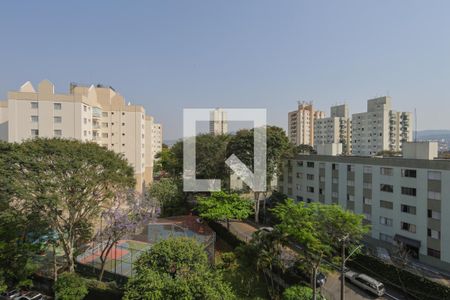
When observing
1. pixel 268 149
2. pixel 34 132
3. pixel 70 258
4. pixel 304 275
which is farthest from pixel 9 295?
pixel 268 149

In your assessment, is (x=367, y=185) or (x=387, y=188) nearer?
(x=387, y=188)

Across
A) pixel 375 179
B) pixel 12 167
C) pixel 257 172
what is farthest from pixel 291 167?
pixel 12 167

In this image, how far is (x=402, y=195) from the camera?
20.7 meters

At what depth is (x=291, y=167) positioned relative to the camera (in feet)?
105

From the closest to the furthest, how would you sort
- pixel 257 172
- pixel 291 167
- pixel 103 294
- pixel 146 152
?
pixel 103 294 → pixel 257 172 → pixel 291 167 → pixel 146 152

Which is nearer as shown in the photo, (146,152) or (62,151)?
(62,151)

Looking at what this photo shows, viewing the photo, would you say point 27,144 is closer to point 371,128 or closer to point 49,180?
point 49,180

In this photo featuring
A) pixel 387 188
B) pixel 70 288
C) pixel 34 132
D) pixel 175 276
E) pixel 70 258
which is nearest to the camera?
pixel 175 276

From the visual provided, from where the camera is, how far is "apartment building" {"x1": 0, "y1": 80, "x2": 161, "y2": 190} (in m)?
27.5

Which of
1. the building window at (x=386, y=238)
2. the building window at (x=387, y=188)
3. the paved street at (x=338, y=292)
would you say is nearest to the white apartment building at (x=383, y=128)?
the building window at (x=387, y=188)

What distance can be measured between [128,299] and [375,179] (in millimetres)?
21727

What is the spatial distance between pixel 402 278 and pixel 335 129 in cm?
6758

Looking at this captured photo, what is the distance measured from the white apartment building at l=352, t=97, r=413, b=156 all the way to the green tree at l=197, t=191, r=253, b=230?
57.7 meters

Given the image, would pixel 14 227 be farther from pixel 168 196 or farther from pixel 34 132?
pixel 34 132
